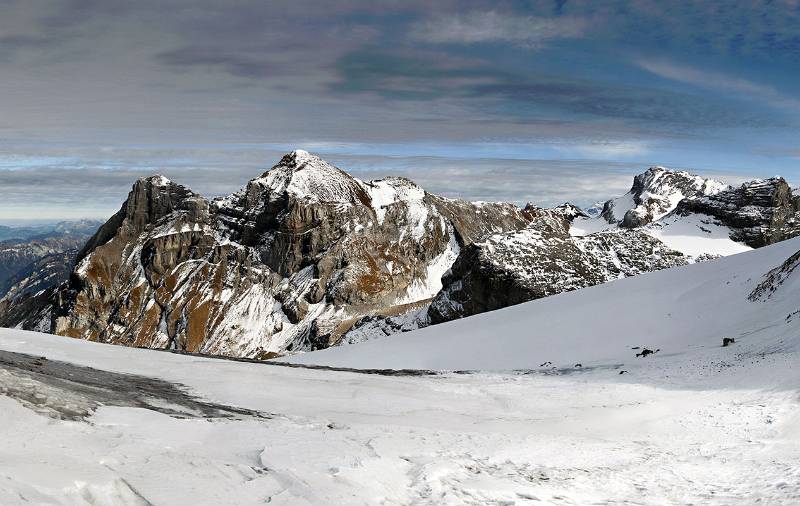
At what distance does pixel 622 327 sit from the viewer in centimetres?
2622

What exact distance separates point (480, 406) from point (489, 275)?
173ft

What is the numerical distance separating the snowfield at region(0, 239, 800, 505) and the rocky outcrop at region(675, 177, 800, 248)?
78004mm

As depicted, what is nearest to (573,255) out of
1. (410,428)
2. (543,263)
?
(543,263)

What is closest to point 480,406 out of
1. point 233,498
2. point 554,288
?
point 233,498

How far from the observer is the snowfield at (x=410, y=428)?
26.4ft

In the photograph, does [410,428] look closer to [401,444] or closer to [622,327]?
[401,444]

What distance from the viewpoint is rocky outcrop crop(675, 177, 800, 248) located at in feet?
292

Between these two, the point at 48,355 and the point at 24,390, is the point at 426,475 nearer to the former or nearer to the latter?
the point at 24,390

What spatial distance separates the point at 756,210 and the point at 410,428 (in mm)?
98815

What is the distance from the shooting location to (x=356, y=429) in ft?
36.3

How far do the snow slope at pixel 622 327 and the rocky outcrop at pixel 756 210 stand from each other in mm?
62106

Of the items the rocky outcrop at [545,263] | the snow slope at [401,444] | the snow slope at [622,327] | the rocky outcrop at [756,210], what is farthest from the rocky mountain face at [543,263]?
the snow slope at [401,444]

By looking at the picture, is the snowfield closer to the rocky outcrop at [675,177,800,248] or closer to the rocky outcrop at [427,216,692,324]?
the rocky outcrop at [427,216,692,324]

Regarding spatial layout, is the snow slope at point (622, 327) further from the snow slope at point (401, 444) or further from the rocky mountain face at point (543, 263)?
the rocky mountain face at point (543, 263)
